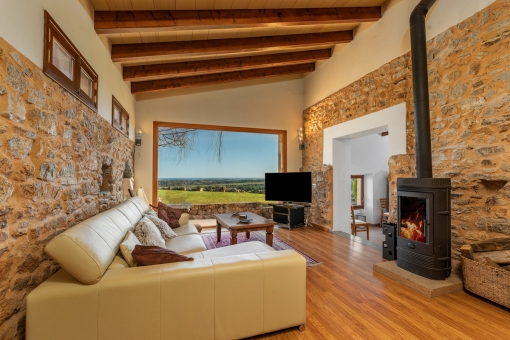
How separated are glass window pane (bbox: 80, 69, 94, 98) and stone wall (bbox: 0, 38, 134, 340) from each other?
0.21 m

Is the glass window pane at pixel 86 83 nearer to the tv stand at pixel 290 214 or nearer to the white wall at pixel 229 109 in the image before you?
the white wall at pixel 229 109

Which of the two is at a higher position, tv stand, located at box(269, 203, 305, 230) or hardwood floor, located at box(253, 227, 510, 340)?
tv stand, located at box(269, 203, 305, 230)

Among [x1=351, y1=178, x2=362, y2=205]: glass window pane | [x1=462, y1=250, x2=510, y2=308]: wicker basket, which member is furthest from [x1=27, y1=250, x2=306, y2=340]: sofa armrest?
[x1=351, y1=178, x2=362, y2=205]: glass window pane

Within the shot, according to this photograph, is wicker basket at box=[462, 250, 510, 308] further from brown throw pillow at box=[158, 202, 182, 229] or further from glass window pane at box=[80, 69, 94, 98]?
glass window pane at box=[80, 69, 94, 98]

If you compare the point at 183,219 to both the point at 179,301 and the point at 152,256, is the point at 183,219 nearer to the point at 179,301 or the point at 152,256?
the point at 152,256

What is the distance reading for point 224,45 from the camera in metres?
3.80

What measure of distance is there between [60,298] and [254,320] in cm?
123

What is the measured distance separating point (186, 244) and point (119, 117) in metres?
2.38

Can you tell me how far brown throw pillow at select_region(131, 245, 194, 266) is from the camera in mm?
1734

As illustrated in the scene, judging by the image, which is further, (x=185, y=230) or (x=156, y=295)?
(x=185, y=230)

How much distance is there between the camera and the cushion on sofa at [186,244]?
2.70 meters

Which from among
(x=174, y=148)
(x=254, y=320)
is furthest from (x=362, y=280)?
(x=174, y=148)

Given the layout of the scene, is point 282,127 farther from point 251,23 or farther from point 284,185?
point 251,23

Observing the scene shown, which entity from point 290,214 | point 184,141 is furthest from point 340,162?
point 184,141
